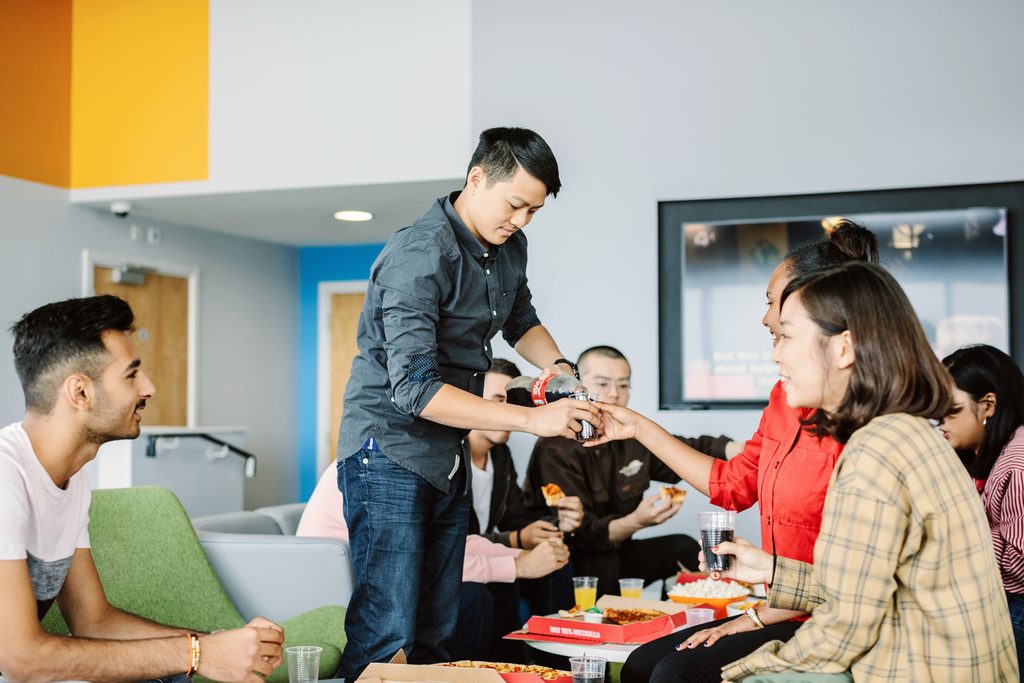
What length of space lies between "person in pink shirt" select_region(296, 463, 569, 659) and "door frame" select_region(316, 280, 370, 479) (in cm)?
474

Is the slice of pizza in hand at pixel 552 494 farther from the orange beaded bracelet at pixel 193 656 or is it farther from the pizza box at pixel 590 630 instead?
the orange beaded bracelet at pixel 193 656

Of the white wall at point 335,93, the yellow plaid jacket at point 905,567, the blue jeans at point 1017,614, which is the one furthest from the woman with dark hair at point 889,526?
the white wall at point 335,93

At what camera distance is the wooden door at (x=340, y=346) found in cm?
792

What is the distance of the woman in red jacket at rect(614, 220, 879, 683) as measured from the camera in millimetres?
1891

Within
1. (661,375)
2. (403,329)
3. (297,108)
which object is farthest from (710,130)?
(403,329)

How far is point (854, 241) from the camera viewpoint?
2070mm

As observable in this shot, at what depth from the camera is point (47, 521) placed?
6.31ft

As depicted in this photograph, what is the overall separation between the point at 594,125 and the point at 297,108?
1652mm

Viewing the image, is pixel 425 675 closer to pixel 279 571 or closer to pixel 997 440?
pixel 279 571

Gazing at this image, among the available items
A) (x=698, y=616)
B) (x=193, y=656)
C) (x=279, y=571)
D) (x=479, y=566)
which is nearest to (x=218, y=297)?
(x=279, y=571)

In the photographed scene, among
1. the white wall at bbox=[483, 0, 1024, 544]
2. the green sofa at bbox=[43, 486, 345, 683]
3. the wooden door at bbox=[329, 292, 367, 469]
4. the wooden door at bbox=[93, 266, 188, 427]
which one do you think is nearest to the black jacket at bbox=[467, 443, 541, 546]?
the green sofa at bbox=[43, 486, 345, 683]

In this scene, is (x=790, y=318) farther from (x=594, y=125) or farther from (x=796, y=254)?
(x=594, y=125)

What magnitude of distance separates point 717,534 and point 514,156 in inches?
33.6

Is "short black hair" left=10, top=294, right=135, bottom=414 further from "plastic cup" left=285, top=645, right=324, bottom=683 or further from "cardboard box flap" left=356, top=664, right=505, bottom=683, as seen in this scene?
"cardboard box flap" left=356, top=664, right=505, bottom=683
